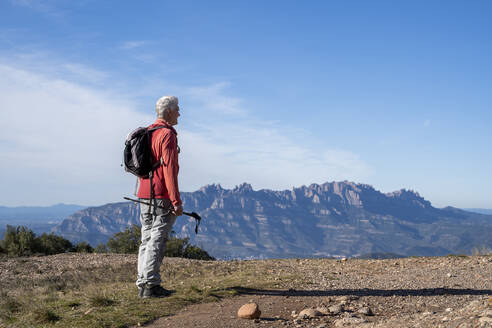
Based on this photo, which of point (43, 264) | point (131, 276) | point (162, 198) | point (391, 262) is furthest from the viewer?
point (43, 264)

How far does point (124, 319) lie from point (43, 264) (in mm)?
9956

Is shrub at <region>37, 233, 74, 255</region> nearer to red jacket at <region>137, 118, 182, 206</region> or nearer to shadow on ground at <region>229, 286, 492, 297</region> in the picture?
shadow on ground at <region>229, 286, 492, 297</region>

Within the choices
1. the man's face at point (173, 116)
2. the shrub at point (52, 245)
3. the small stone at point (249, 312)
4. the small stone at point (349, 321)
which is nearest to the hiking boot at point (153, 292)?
the small stone at point (249, 312)

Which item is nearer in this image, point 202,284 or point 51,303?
point 51,303

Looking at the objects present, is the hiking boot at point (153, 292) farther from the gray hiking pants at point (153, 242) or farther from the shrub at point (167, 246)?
the shrub at point (167, 246)

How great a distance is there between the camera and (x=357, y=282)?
29.3ft

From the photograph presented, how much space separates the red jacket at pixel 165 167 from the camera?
249 inches

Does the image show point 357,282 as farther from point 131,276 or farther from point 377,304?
point 131,276

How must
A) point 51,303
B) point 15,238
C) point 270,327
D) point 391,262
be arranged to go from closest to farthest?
point 270,327 < point 51,303 < point 391,262 < point 15,238

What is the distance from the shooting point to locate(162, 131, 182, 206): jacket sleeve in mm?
6301

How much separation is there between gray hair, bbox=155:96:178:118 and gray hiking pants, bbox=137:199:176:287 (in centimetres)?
144

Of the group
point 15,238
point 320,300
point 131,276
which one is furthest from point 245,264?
point 15,238

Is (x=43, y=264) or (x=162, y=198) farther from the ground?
(x=162, y=198)

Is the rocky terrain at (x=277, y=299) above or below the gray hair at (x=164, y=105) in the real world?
below
